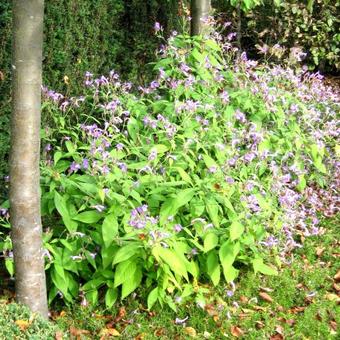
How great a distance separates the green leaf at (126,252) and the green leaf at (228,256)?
0.62 m

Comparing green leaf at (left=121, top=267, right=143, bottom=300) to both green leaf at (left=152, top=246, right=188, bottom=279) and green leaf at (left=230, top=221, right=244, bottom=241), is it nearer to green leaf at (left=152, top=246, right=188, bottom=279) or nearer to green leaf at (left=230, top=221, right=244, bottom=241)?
green leaf at (left=152, top=246, right=188, bottom=279)

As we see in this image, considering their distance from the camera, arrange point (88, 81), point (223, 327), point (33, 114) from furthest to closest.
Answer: point (88, 81) < point (223, 327) < point (33, 114)

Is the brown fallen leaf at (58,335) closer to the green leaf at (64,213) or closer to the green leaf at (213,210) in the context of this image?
the green leaf at (64,213)

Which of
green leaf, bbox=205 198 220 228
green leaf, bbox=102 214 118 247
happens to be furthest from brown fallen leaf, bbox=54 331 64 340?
green leaf, bbox=205 198 220 228

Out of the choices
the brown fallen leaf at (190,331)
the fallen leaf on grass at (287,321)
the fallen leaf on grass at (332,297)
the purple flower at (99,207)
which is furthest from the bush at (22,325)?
the fallen leaf on grass at (332,297)


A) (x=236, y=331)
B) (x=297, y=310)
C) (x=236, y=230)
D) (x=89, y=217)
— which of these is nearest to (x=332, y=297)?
(x=297, y=310)

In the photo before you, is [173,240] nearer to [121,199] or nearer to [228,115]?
[121,199]

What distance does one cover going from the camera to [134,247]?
3.60 m

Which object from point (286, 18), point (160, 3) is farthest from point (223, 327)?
point (286, 18)

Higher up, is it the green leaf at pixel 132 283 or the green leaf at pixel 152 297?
the green leaf at pixel 132 283

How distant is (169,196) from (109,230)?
564mm

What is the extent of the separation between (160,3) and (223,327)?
3.80 m

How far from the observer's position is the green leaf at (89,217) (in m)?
3.80

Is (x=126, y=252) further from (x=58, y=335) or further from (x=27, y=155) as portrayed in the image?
(x=27, y=155)
